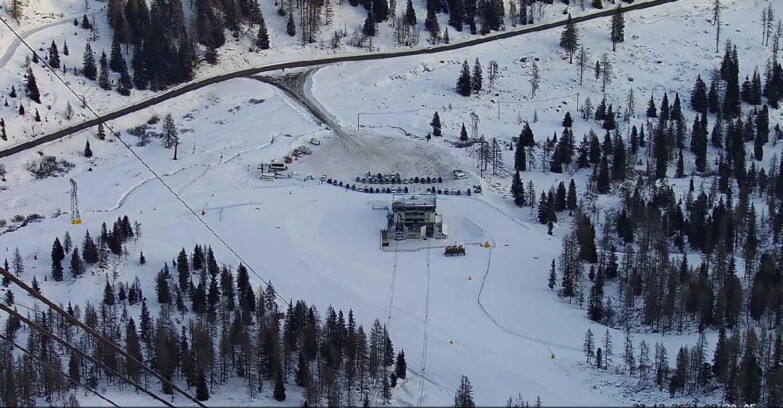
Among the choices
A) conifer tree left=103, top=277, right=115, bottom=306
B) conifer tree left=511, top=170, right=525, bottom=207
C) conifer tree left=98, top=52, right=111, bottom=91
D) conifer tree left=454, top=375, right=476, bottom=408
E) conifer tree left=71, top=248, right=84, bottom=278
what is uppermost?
conifer tree left=98, top=52, right=111, bottom=91

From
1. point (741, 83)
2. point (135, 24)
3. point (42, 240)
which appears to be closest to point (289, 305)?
point (42, 240)

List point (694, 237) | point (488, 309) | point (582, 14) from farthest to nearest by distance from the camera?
point (582, 14) → point (694, 237) → point (488, 309)

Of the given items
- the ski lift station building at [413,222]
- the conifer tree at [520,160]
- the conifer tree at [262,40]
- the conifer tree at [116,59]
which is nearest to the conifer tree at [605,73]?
the conifer tree at [520,160]

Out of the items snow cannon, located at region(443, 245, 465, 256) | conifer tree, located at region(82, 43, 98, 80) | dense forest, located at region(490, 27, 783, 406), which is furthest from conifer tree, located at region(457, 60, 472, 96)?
conifer tree, located at region(82, 43, 98, 80)

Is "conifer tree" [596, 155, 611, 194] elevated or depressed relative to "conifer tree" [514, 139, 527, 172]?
depressed

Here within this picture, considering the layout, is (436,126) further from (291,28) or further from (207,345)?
(207,345)

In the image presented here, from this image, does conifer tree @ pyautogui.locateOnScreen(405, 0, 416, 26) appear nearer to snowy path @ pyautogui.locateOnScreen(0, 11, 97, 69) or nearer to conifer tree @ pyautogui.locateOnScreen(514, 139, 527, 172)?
conifer tree @ pyautogui.locateOnScreen(514, 139, 527, 172)

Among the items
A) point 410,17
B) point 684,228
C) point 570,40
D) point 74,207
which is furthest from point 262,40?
point 684,228

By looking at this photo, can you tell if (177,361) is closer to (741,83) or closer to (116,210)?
(116,210)
